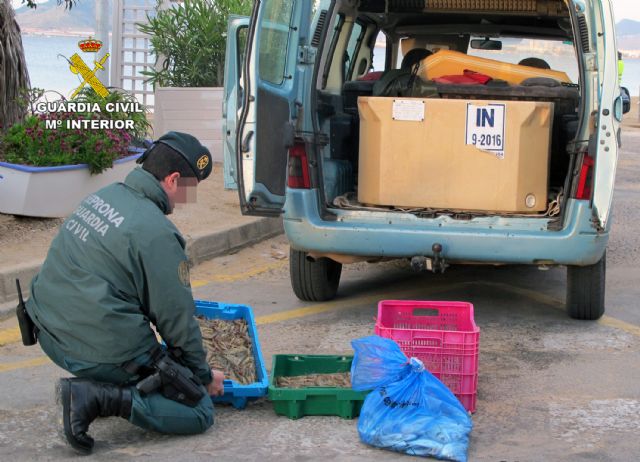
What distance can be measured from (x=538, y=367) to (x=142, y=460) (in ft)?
7.79

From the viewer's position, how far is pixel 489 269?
862cm

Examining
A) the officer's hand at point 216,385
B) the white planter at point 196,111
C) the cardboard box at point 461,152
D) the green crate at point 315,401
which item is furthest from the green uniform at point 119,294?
the white planter at point 196,111

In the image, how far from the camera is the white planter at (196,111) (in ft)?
40.7

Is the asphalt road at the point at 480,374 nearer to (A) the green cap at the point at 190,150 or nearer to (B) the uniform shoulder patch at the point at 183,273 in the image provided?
(B) the uniform shoulder patch at the point at 183,273

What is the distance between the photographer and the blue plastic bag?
4.62 meters

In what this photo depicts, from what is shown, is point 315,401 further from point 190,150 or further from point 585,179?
point 585,179

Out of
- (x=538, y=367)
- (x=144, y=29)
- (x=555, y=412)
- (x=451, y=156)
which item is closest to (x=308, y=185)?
(x=451, y=156)

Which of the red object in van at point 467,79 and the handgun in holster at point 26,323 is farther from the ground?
the red object in van at point 467,79

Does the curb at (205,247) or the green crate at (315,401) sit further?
the curb at (205,247)

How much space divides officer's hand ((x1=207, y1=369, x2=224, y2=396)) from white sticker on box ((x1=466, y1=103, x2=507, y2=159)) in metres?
2.60

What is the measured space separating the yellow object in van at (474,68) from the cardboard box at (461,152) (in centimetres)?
85

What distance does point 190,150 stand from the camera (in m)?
4.79

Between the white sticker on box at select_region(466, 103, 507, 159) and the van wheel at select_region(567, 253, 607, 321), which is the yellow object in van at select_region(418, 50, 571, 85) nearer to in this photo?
the white sticker on box at select_region(466, 103, 507, 159)

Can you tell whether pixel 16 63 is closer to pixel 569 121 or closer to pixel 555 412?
pixel 569 121
